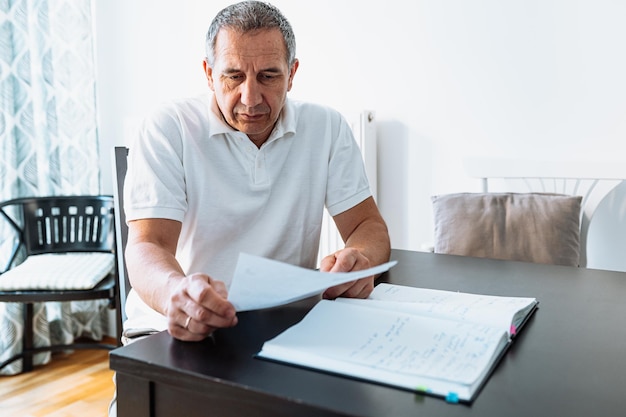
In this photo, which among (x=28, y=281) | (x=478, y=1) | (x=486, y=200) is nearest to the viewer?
(x=486, y=200)

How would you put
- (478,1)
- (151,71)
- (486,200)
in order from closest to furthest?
(486,200) → (478,1) → (151,71)

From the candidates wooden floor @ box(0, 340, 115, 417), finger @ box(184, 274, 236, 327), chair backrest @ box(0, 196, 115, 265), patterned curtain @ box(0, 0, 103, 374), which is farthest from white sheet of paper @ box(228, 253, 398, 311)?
patterned curtain @ box(0, 0, 103, 374)

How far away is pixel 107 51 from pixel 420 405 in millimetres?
3002

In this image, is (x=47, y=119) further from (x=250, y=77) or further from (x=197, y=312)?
(x=197, y=312)

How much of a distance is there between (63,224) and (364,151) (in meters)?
1.44

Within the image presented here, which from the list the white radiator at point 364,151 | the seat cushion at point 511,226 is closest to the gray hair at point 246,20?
the seat cushion at point 511,226

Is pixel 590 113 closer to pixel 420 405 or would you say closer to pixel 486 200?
pixel 486 200

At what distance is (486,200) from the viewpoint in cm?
196

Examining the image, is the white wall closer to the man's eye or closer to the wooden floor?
the man's eye

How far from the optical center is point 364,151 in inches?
92.4

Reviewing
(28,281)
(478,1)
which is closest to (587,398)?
(478,1)

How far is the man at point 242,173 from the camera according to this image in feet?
4.03

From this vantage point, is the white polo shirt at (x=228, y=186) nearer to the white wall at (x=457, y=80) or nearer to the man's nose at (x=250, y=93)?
the man's nose at (x=250, y=93)

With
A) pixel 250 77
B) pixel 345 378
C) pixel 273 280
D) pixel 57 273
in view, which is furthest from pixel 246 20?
pixel 57 273
